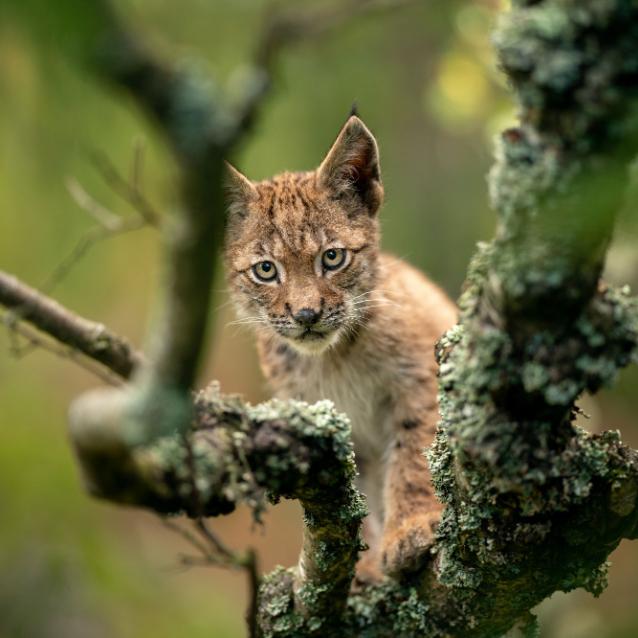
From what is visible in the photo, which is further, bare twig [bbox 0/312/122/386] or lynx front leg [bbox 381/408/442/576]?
lynx front leg [bbox 381/408/442/576]

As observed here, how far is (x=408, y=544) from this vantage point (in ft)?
13.5

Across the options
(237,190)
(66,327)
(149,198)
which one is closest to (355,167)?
(237,190)

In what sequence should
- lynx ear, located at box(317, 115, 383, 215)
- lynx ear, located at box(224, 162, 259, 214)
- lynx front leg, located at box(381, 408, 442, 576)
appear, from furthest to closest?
lynx ear, located at box(224, 162, 259, 214) → lynx ear, located at box(317, 115, 383, 215) → lynx front leg, located at box(381, 408, 442, 576)

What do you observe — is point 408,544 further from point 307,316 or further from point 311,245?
point 311,245

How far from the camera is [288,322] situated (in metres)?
4.86

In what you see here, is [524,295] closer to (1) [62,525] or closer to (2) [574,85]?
(2) [574,85]

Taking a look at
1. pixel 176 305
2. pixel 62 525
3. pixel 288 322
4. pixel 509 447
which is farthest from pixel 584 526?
pixel 62 525

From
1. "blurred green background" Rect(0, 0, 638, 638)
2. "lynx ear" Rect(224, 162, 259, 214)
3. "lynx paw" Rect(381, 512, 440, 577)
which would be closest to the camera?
"lynx paw" Rect(381, 512, 440, 577)

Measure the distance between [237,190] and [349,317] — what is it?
105cm

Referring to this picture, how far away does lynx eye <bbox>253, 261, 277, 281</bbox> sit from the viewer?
510 cm

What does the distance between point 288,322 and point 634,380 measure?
2.03 meters

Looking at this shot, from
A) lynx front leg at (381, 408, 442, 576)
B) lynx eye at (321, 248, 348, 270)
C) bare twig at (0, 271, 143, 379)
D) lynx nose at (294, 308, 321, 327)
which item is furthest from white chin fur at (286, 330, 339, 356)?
bare twig at (0, 271, 143, 379)

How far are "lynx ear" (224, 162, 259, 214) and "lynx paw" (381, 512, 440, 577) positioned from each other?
2083mm

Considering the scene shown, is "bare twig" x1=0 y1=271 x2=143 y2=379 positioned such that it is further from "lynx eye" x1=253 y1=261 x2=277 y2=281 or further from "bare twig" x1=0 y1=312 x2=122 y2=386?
"lynx eye" x1=253 y1=261 x2=277 y2=281
